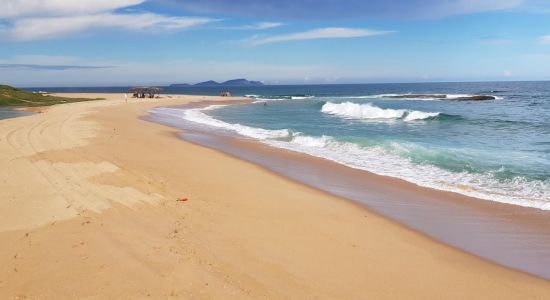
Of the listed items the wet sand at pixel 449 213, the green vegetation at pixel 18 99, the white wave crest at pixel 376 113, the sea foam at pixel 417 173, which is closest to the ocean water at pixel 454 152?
the sea foam at pixel 417 173

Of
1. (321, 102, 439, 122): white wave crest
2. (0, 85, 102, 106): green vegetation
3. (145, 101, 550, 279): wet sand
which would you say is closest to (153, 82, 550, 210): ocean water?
(145, 101, 550, 279): wet sand

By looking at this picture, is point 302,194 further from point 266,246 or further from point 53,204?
point 53,204

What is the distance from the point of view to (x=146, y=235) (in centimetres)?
632

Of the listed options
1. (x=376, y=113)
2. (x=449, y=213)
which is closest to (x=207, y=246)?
(x=449, y=213)

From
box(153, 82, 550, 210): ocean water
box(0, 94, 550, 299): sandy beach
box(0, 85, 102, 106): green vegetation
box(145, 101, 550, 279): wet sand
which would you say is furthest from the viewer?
box(0, 85, 102, 106): green vegetation

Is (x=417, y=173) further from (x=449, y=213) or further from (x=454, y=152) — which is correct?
(x=454, y=152)

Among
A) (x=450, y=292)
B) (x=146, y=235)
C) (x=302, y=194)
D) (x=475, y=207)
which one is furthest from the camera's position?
(x=302, y=194)

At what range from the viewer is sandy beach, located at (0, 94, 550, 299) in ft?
16.2

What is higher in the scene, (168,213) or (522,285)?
(168,213)

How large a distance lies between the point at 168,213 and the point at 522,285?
5.46 m

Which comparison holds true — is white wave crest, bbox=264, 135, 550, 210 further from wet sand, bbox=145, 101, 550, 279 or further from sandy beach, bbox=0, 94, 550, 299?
sandy beach, bbox=0, 94, 550, 299

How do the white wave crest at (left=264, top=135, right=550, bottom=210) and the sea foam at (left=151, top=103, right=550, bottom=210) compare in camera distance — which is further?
the sea foam at (left=151, top=103, right=550, bottom=210)

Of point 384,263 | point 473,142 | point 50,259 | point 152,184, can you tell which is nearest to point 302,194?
point 152,184

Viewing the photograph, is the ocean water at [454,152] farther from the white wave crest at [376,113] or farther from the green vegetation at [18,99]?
the green vegetation at [18,99]
